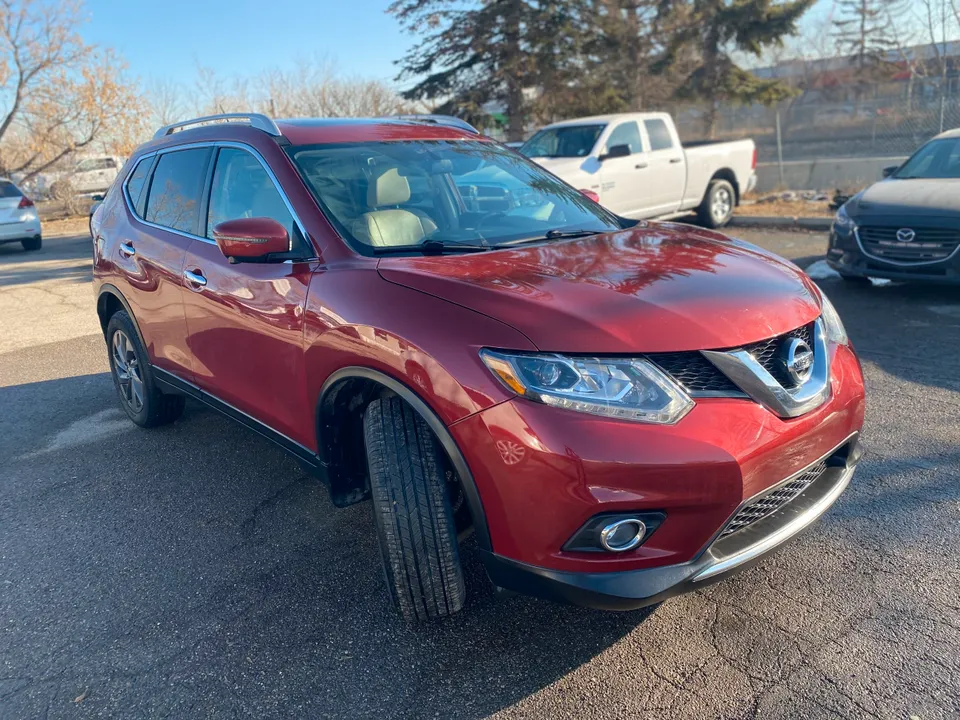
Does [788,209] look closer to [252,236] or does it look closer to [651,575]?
[252,236]

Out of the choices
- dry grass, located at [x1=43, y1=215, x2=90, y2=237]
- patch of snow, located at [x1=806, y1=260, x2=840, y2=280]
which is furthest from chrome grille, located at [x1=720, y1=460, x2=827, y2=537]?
dry grass, located at [x1=43, y1=215, x2=90, y2=237]

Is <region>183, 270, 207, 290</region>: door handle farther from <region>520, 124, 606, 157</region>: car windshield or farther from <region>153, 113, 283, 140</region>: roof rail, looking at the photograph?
<region>520, 124, 606, 157</region>: car windshield

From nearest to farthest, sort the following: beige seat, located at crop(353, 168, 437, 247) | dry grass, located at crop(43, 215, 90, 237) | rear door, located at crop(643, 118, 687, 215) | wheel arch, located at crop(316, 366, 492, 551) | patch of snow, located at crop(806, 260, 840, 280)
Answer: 1. wheel arch, located at crop(316, 366, 492, 551)
2. beige seat, located at crop(353, 168, 437, 247)
3. patch of snow, located at crop(806, 260, 840, 280)
4. rear door, located at crop(643, 118, 687, 215)
5. dry grass, located at crop(43, 215, 90, 237)

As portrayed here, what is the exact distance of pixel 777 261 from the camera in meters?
3.12

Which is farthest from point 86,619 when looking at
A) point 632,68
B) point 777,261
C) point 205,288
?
point 632,68

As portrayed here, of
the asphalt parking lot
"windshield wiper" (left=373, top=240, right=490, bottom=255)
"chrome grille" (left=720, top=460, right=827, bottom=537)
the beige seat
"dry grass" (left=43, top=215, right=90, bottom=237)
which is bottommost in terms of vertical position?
the asphalt parking lot

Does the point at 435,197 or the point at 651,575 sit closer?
the point at 651,575

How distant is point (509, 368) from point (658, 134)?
1034 centimetres

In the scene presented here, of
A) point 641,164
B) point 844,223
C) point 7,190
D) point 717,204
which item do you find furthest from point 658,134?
point 7,190

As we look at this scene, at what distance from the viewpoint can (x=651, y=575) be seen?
2.22 meters

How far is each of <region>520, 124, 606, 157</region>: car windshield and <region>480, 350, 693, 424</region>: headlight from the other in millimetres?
9092

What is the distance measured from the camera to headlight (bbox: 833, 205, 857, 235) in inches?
285

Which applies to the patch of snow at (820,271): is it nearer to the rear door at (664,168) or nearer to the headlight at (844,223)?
the headlight at (844,223)

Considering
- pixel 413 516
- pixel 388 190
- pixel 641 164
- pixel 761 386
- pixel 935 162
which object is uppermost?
pixel 388 190
